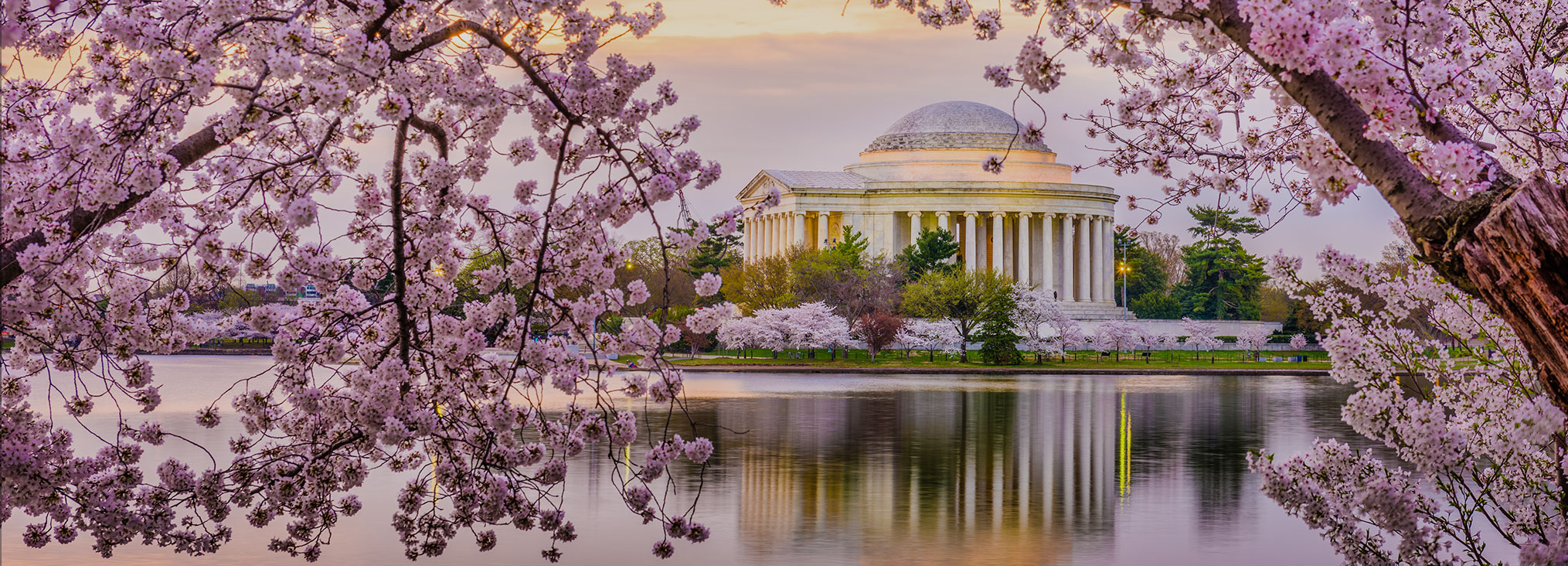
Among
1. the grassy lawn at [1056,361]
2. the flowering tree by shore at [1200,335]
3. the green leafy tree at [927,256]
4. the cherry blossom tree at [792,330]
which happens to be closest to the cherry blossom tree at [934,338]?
the grassy lawn at [1056,361]

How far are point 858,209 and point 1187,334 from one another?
24.8m

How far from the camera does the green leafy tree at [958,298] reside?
6235cm

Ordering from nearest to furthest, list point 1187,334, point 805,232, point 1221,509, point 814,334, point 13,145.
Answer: point 13,145 → point 1221,509 → point 814,334 → point 1187,334 → point 805,232

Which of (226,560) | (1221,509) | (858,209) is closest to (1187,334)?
(858,209)

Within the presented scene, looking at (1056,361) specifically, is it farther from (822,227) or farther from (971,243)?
(971,243)

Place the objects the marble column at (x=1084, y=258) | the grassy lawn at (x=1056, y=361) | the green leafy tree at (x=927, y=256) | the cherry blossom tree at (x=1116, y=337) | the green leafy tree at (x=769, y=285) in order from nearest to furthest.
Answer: the grassy lawn at (x=1056, y=361)
the green leafy tree at (x=769, y=285)
the cherry blossom tree at (x=1116, y=337)
the green leafy tree at (x=927, y=256)
the marble column at (x=1084, y=258)

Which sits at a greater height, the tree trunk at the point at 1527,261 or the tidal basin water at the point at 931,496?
the tree trunk at the point at 1527,261

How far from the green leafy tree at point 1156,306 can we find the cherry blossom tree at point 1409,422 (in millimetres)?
91035

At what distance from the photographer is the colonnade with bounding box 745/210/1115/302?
302 ft

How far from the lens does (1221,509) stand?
51.9 feet

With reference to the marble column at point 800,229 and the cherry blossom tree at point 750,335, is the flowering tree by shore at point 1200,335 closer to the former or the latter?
the cherry blossom tree at point 750,335

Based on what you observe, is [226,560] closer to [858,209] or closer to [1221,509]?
[1221,509]

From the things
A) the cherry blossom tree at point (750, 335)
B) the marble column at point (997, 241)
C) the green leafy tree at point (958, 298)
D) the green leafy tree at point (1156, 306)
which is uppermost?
the marble column at point (997, 241)

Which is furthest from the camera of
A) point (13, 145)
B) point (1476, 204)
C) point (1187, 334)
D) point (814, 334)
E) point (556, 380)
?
point (1187, 334)
